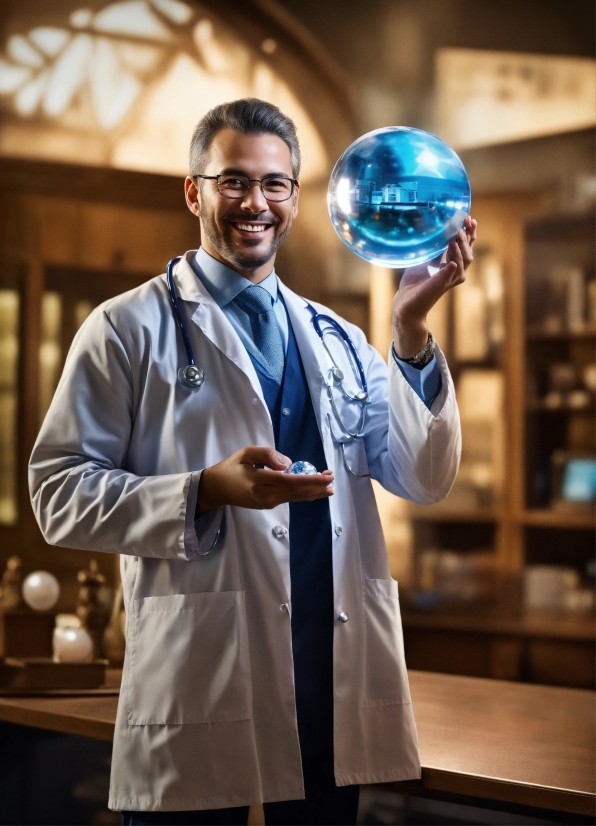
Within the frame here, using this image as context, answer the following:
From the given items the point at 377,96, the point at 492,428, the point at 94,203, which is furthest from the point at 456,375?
the point at 94,203

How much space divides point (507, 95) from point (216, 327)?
11.4ft

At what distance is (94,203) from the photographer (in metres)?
4.12

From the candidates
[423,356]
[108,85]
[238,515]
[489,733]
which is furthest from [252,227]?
[108,85]

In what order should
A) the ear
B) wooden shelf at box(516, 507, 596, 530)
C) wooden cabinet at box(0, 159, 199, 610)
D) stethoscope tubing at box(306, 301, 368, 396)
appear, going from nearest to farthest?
the ear, stethoscope tubing at box(306, 301, 368, 396), wooden cabinet at box(0, 159, 199, 610), wooden shelf at box(516, 507, 596, 530)

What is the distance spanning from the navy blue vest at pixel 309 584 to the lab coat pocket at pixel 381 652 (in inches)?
2.5

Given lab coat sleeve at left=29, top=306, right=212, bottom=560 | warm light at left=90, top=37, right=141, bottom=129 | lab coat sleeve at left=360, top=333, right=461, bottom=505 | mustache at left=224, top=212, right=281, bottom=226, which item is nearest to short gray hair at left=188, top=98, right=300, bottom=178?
mustache at left=224, top=212, right=281, bottom=226

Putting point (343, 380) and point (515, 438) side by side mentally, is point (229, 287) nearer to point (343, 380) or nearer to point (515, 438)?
point (343, 380)

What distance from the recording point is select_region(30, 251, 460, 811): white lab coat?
1489 mm

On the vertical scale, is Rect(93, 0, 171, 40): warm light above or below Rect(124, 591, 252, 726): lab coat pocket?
above

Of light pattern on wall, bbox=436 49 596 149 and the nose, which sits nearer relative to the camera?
the nose

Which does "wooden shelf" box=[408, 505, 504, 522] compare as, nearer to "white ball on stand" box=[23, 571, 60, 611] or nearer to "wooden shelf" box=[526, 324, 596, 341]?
"wooden shelf" box=[526, 324, 596, 341]

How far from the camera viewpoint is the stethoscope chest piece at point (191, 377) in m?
1.57

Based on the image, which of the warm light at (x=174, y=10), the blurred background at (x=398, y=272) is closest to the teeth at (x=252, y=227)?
the blurred background at (x=398, y=272)

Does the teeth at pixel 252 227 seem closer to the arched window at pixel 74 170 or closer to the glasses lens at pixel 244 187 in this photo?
the glasses lens at pixel 244 187
